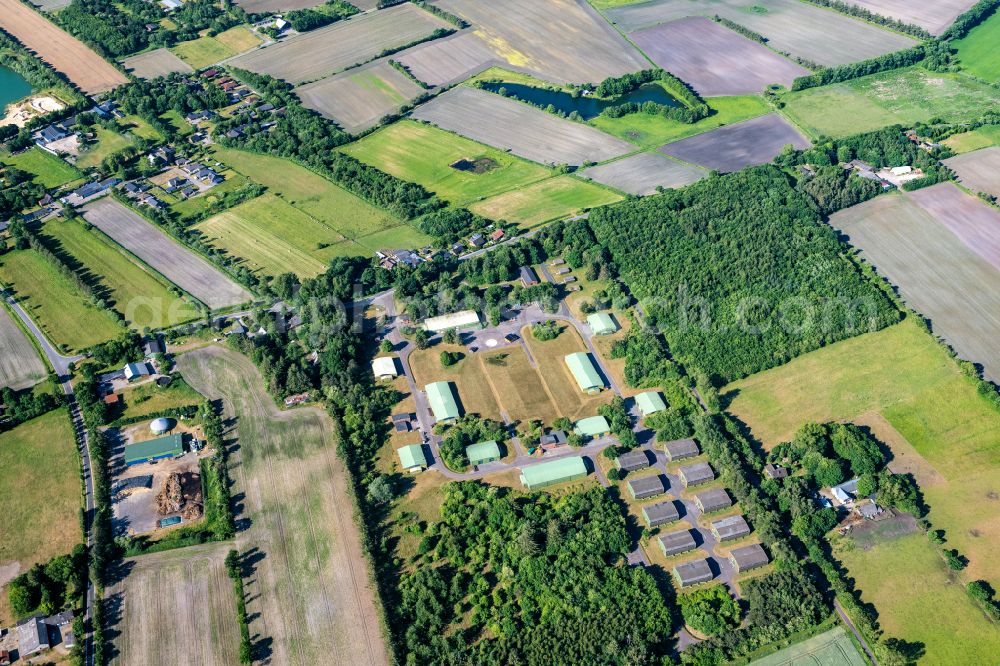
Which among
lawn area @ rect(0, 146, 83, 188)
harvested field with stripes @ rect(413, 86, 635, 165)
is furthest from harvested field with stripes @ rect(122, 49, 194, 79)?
harvested field with stripes @ rect(413, 86, 635, 165)

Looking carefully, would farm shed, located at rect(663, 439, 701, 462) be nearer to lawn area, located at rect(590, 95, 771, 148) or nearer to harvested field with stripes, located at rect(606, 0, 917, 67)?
lawn area, located at rect(590, 95, 771, 148)

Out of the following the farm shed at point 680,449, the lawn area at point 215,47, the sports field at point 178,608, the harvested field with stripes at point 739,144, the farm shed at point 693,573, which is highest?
the lawn area at point 215,47

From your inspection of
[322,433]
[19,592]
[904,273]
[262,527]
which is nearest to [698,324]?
[904,273]

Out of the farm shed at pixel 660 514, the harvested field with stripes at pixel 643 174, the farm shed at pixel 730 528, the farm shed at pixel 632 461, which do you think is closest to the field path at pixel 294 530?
the farm shed at pixel 660 514

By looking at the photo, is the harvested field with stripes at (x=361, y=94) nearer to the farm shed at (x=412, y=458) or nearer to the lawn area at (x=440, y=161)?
the lawn area at (x=440, y=161)

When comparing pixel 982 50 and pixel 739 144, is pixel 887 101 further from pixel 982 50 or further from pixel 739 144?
pixel 739 144

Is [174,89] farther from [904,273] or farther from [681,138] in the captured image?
[904,273]

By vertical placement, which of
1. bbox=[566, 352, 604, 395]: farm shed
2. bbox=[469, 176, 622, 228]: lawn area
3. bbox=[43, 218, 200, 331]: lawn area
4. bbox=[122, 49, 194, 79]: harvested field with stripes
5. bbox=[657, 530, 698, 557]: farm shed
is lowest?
bbox=[657, 530, 698, 557]: farm shed

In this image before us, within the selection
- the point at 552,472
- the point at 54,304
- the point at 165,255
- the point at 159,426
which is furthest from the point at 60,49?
the point at 552,472
